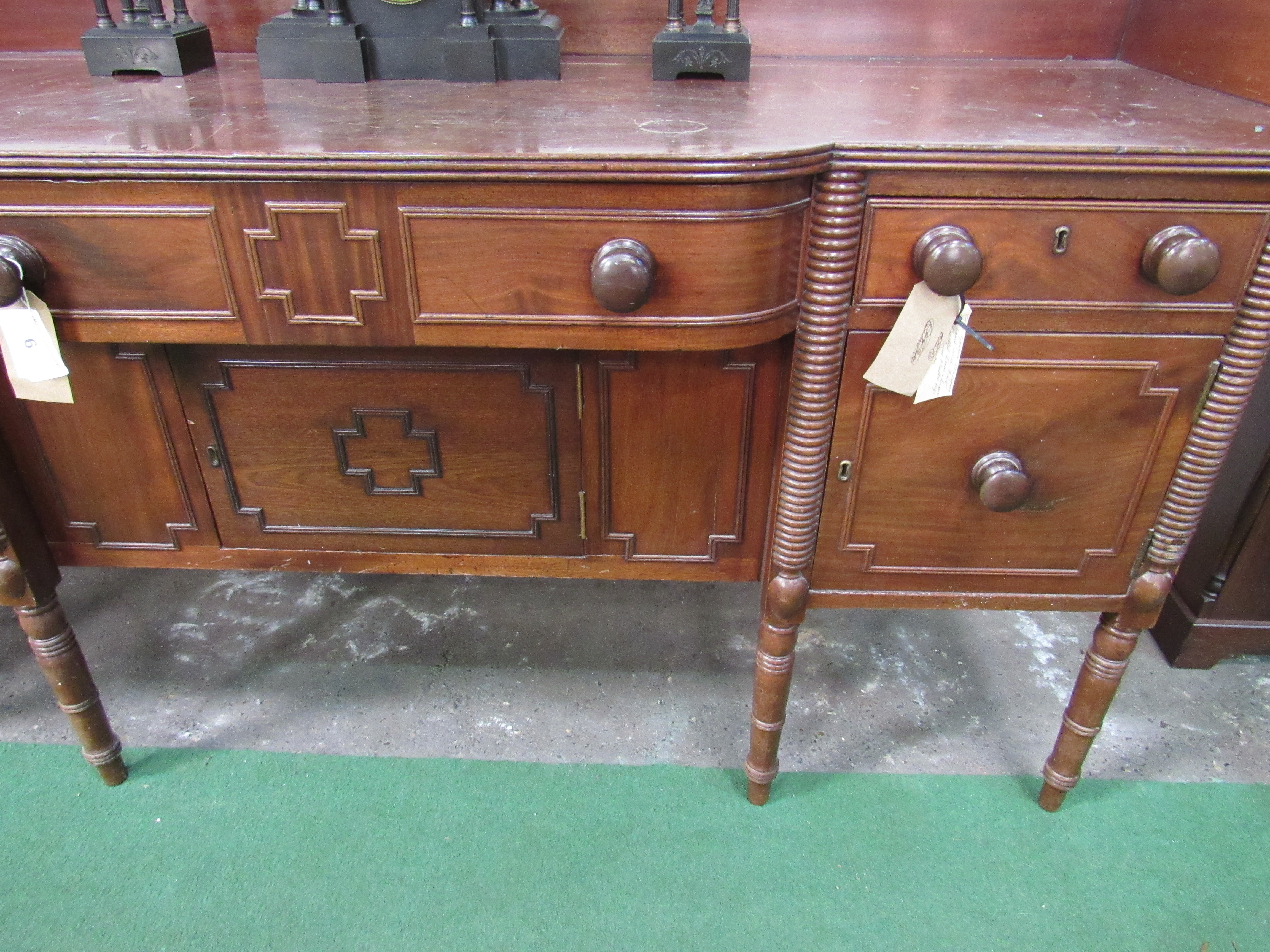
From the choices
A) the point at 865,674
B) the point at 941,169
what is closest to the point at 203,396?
the point at 941,169

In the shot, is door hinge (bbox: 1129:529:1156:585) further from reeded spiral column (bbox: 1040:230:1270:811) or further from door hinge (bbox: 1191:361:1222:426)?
door hinge (bbox: 1191:361:1222:426)

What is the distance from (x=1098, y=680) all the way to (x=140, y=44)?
1472 mm

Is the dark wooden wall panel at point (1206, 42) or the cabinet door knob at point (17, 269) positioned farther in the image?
the dark wooden wall panel at point (1206, 42)

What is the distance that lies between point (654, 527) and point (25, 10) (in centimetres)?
126

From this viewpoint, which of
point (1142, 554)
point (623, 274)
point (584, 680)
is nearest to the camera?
point (623, 274)

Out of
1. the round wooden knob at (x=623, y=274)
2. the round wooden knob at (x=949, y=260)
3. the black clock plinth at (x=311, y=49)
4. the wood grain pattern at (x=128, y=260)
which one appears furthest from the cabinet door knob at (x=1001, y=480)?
the black clock plinth at (x=311, y=49)

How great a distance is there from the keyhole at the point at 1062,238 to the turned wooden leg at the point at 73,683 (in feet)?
4.02

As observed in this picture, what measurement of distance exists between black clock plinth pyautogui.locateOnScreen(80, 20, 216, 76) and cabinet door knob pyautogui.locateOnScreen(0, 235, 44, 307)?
1.41 feet

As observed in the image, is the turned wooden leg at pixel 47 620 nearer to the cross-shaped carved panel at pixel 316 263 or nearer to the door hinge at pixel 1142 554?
the cross-shaped carved panel at pixel 316 263

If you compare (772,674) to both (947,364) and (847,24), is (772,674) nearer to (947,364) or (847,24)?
(947,364)

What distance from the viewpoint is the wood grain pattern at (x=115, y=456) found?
3.16 ft

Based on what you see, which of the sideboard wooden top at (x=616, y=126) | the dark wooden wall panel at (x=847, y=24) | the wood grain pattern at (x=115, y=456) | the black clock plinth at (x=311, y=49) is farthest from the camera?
the dark wooden wall panel at (x=847, y=24)

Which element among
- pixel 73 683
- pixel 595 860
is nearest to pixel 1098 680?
pixel 595 860

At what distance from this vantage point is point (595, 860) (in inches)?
44.4
